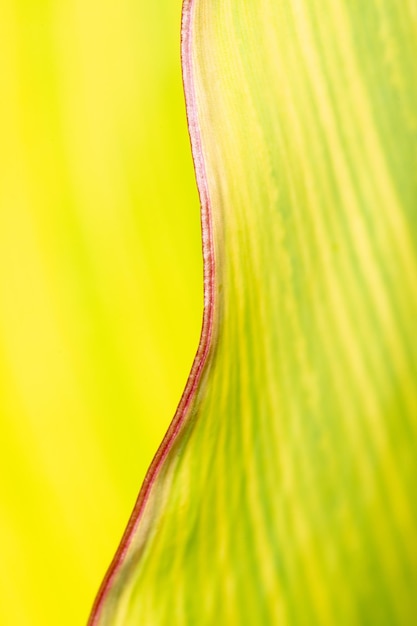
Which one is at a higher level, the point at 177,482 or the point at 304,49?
the point at 304,49

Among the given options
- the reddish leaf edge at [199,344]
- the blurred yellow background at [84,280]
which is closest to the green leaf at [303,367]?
the reddish leaf edge at [199,344]

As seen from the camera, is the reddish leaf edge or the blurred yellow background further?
the blurred yellow background

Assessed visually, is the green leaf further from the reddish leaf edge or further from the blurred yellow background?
the blurred yellow background

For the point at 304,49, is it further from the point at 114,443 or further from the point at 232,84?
the point at 114,443

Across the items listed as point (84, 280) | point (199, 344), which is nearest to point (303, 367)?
point (199, 344)


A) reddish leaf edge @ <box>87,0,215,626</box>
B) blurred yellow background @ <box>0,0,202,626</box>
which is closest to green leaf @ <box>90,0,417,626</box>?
reddish leaf edge @ <box>87,0,215,626</box>

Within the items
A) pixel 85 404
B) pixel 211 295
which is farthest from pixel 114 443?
pixel 211 295
